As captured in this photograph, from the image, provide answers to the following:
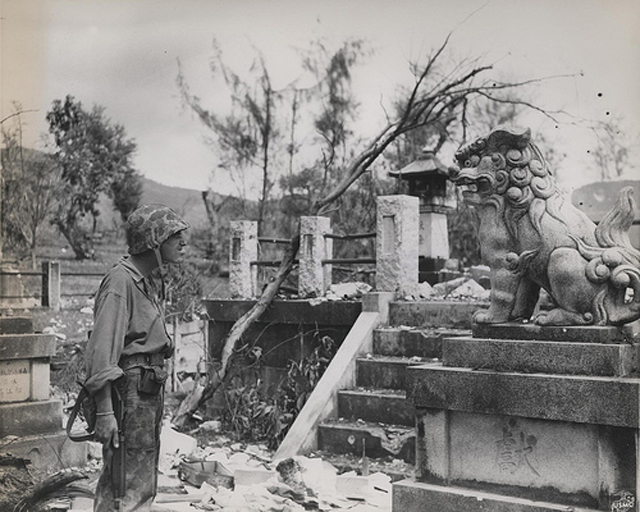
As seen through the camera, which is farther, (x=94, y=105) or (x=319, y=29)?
(x=319, y=29)

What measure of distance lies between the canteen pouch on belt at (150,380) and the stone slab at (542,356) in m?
2.20

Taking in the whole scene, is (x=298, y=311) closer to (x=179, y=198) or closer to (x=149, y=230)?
(x=149, y=230)

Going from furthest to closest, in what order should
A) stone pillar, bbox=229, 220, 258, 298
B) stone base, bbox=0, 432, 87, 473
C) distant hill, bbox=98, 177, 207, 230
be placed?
distant hill, bbox=98, 177, 207, 230, stone pillar, bbox=229, 220, 258, 298, stone base, bbox=0, 432, 87, 473

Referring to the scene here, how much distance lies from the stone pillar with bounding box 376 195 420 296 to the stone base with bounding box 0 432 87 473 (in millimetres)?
4313

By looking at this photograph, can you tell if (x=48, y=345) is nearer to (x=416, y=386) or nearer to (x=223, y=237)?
(x=416, y=386)

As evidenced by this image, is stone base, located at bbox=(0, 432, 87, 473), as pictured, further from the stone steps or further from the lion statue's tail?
the lion statue's tail

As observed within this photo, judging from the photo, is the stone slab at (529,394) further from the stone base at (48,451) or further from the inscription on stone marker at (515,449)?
the stone base at (48,451)

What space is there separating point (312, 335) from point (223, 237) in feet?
40.9

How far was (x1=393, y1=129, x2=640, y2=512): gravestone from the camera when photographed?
4488mm

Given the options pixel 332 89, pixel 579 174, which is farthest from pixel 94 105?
pixel 579 174

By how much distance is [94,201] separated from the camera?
18734 millimetres

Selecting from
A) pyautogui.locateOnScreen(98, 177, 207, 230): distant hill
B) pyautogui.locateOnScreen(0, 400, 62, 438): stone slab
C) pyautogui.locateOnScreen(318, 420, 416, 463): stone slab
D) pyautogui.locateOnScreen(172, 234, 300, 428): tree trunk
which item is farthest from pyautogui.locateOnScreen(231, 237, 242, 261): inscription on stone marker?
pyautogui.locateOnScreen(98, 177, 207, 230): distant hill

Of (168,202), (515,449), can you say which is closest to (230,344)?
(515,449)

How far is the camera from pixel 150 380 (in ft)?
12.7
